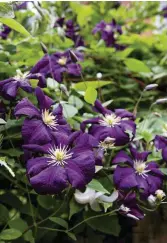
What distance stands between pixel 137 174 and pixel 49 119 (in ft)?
0.63

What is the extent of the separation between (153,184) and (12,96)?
0.28m

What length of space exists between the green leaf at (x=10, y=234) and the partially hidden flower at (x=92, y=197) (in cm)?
11

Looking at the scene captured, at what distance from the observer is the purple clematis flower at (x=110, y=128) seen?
0.77 metres

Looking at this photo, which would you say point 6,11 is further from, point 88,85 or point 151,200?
point 151,200

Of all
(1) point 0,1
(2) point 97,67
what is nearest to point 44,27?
(2) point 97,67

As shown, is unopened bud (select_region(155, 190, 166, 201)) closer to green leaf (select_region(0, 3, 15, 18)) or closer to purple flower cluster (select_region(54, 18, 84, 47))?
green leaf (select_region(0, 3, 15, 18))

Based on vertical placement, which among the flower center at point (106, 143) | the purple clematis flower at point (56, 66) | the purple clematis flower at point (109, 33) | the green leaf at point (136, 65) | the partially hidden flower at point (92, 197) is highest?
the purple clematis flower at point (109, 33)

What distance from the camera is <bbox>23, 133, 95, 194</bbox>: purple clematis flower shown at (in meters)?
0.63

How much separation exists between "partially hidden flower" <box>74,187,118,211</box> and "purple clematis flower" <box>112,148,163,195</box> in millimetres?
24

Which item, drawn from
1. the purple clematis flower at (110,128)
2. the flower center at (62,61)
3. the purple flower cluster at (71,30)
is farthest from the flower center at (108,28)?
the purple clematis flower at (110,128)

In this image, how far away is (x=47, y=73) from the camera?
0.94 metres

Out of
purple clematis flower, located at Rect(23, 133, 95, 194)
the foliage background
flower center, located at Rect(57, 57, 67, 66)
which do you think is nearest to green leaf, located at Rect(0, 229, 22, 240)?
the foliage background

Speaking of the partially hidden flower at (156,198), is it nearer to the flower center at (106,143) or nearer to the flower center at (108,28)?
the flower center at (106,143)

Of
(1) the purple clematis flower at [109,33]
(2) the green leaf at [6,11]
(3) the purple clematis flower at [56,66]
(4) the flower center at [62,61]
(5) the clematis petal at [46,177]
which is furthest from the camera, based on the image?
(1) the purple clematis flower at [109,33]
